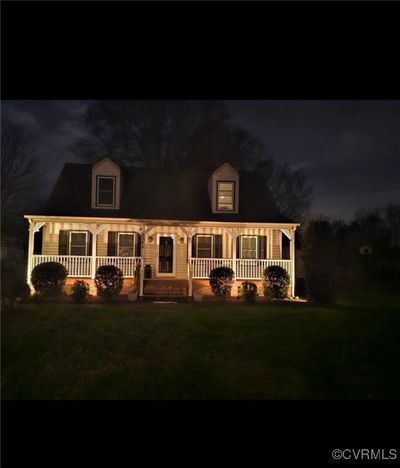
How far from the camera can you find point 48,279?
1342cm

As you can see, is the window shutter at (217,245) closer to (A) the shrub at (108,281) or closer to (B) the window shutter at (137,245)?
(B) the window shutter at (137,245)

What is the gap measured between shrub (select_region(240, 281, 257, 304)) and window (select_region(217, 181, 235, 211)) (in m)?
3.91

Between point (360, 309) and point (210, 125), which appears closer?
point (360, 309)

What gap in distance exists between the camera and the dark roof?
1567 cm

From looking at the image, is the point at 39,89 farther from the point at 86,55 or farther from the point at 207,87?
the point at 207,87

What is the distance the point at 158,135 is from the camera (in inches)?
→ 1110

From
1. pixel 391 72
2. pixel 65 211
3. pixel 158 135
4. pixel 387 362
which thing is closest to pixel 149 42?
pixel 391 72

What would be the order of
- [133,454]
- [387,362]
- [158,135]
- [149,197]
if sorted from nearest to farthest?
[133,454]
[387,362]
[149,197]
[158,135]

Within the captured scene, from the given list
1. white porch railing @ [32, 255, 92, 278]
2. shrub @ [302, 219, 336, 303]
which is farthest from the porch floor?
shrub @ [302, 219, 336, 303]

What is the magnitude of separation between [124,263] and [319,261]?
26.4 ft

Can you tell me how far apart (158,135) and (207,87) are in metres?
25.4

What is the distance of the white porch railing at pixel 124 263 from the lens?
49.5 ft

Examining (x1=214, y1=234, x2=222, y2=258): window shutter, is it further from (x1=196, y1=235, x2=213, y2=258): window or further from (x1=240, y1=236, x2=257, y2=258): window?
(x1=240, y1=236, x2=257, y2=258): window

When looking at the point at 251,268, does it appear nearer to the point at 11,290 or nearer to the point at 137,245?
the point at 137,245
